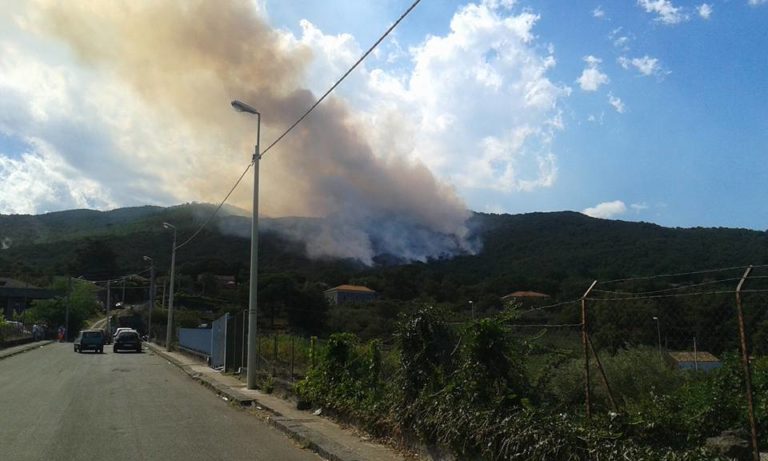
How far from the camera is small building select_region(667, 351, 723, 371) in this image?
8119 millimetres

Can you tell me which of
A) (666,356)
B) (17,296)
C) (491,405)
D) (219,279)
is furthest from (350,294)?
(17,296)

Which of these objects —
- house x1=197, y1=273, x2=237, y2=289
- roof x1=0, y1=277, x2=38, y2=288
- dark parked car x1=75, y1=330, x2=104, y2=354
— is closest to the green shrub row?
dark parked car x1=75, y1=330, x2=104, y2=354

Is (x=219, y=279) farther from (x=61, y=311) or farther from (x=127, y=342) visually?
(x=127, y=342)

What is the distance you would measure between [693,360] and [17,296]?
9936cm

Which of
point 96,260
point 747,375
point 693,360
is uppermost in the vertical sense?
point 96,260

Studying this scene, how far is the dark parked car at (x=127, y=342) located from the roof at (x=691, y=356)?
4021cm

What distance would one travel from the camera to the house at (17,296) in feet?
289

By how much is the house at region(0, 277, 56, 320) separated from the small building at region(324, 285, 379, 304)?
209 ft

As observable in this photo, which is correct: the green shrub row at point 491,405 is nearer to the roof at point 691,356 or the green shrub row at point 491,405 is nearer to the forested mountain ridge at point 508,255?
the roof at point 691,356

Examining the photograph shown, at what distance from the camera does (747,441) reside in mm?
6406

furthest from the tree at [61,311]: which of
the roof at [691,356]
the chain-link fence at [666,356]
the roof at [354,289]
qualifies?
the roof at [691,356]

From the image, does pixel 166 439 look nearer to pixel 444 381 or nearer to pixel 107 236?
pixel 444 381

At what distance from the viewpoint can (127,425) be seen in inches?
432

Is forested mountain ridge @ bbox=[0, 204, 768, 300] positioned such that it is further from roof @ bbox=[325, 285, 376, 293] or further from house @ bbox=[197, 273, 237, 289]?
house @ bbox=[197, 273, 237, 289]
